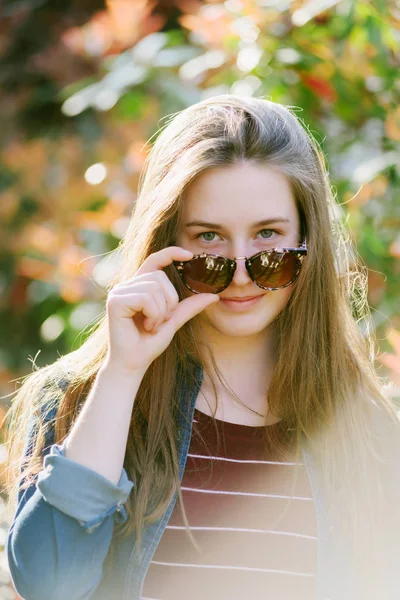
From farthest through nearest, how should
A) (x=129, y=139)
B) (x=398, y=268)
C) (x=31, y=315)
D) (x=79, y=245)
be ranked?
(x=31, y=315)
(x=129, y=139)
(x=79, y=245)
(x=398, y=268)

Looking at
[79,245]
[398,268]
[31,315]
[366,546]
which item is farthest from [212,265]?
[31,315]

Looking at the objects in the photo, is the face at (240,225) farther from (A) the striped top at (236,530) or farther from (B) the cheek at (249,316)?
(A) the striped top at (236,530)

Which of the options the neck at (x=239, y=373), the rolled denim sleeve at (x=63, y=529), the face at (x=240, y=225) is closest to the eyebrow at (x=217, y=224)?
the face at (x=240, y=225)

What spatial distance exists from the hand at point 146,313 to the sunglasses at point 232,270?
3cm

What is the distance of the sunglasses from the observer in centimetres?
195

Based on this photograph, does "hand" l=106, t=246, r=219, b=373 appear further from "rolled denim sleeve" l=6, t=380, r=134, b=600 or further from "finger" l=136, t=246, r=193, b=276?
"rolled denim sleeve" l=6, t=380, r=134, b=600

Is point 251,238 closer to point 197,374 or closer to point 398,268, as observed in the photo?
point 197,374

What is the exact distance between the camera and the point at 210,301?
2014 mm

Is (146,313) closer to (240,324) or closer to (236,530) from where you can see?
(240,324)

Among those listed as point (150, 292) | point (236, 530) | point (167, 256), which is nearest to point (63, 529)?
point (236, 530)

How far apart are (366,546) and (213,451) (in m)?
0.43

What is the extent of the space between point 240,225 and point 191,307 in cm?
21

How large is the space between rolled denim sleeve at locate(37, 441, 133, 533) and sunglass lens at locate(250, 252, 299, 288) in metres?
0.56

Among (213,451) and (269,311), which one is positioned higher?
(269,311)
